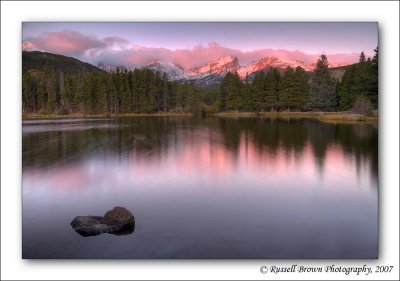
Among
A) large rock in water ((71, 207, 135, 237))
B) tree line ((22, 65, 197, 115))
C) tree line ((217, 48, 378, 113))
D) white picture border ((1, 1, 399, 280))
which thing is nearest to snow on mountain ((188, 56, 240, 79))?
tree line ((217, 48, 378, 113))

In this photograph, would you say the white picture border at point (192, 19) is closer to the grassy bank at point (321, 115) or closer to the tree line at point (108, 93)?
the grassy bank at point (321, 115)

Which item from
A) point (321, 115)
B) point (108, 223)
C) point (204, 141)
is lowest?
point (108, 223)

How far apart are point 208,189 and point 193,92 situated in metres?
2.59

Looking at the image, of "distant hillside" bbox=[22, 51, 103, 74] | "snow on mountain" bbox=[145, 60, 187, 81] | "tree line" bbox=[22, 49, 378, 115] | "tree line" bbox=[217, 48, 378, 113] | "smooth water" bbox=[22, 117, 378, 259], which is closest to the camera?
"smooth water" bbox=[22, 117, 378, 259]

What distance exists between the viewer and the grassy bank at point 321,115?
24.1 feet

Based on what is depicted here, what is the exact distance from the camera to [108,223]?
6059 millimetres

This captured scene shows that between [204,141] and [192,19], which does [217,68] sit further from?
[204,141]

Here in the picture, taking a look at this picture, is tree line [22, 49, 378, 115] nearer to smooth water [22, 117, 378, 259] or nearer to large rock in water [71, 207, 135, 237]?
smooth water [22, 117, 378, 259]

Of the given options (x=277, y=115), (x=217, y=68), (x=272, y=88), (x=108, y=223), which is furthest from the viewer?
(x=277, y=115)

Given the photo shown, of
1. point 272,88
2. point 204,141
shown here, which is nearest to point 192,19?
point 272,88

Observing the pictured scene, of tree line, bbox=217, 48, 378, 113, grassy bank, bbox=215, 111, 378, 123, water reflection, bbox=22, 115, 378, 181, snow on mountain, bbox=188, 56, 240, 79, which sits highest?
snow on mountain, bbox=188, 56, 240, 79

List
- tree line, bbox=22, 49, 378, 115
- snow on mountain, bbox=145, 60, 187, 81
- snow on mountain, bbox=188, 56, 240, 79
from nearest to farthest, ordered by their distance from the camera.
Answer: tree line, bbox=22, 49, 378, 115
snow on mountain, bbox=188, 56, 240, 79
snow on mountain, bbox=145, 60, 187, 81

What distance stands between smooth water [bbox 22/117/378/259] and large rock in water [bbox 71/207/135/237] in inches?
4.2

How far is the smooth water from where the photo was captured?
19.1 feet
